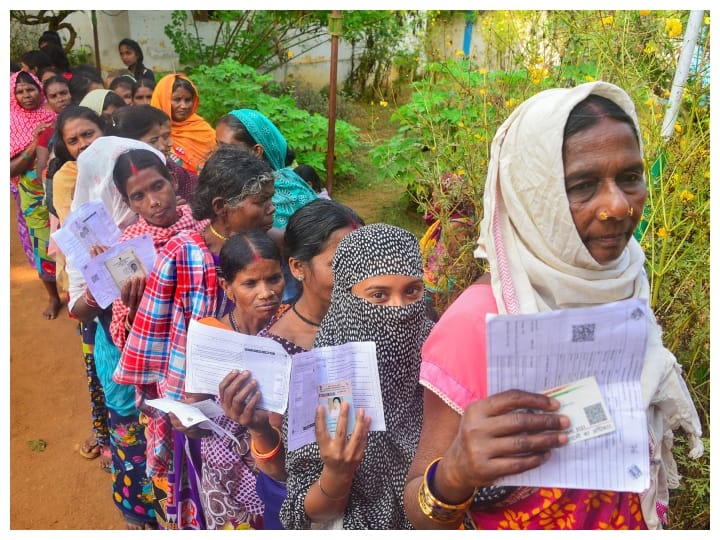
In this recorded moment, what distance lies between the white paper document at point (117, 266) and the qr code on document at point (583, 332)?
6.63 ft

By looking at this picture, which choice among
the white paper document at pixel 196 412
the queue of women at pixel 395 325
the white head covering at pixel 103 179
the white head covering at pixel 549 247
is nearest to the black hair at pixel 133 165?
the queue of women at pixel 395 325

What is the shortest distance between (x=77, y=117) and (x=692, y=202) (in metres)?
3.54

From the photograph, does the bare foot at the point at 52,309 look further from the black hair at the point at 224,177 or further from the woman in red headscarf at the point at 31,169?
the black hair at the point at 224,177

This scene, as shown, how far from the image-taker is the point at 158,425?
8.71ft

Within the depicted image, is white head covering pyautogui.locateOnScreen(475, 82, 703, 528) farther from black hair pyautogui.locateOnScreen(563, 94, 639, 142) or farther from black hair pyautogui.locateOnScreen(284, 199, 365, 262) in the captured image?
black hair pyautogui.locateOnScreen(284, 199, 365, 262)

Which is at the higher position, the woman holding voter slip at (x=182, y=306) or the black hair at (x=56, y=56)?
the black hair at (x=56, y=56)

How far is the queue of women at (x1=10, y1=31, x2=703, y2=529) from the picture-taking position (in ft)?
4.37

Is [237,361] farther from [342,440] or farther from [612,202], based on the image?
[612,202]

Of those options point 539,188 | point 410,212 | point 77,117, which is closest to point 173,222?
point 77,117

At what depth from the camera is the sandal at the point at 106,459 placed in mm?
3891

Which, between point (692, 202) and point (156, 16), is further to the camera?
point (156, 16)

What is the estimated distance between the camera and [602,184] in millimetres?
1345

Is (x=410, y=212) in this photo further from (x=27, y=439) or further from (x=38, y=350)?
(x=27, y=439)

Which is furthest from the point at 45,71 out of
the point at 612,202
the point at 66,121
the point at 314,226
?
the point at 612,202
